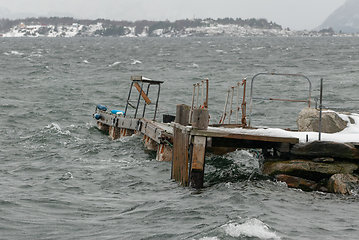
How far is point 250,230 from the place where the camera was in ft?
27.9

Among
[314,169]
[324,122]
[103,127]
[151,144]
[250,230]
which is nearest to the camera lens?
[250,230]

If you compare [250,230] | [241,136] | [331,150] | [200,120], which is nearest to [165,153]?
[200,120]

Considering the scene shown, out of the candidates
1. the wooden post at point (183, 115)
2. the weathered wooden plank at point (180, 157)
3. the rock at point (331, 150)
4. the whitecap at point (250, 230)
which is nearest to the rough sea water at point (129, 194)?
the whitecap at point (250, 230)

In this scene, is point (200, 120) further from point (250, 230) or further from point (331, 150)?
point (250, 230)

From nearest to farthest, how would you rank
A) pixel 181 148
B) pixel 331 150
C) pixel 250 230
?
pixel 250 230 → pixel 331 150 → pixel 181 148

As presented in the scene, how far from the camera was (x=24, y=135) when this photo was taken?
20.2 metres

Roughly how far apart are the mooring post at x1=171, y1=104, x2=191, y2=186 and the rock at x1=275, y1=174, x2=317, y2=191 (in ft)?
7.95

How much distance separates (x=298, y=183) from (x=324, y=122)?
260cm

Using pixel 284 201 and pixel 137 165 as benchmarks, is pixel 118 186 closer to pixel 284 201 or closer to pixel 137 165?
pixel 137 165

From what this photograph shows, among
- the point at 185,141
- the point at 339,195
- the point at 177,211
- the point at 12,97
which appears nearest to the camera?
the point at 177,211

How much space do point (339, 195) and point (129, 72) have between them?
132 ft

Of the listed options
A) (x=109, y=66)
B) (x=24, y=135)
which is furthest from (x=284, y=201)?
(x=109, y=66)

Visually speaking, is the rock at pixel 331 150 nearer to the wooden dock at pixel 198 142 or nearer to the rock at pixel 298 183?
the wooden dock at pixel 198 142

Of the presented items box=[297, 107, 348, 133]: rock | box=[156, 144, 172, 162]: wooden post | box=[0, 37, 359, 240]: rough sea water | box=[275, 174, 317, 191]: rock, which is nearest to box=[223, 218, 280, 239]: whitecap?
box=[0, 37, 359, 240]: rough sea water
